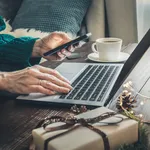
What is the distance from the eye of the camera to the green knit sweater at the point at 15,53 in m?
1.18

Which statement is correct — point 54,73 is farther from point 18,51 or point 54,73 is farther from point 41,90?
point 18,51

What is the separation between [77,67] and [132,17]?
3.10 ft

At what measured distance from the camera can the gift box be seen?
0.49m

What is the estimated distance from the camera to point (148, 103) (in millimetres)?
752

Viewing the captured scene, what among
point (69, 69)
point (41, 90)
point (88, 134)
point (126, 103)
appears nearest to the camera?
point (88, 134)

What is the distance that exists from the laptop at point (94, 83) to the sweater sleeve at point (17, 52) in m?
0.18

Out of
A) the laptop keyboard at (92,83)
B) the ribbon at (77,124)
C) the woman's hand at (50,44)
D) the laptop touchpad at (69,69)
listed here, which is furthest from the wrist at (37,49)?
the ribbon at (77,124)

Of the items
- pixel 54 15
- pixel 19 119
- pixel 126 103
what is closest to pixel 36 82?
pixel 19 119

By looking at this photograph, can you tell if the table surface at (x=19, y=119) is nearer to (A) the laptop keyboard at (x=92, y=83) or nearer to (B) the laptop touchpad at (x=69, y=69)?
(A) the laptop keyboard at (x=92, y=83)

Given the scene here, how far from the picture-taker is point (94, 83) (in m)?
0.88

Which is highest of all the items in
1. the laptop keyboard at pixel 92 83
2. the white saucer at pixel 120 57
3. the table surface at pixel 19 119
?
the laptop keyboard at pixel 92 83

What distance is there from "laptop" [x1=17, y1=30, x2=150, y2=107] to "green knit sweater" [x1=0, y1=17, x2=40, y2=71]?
0.18m

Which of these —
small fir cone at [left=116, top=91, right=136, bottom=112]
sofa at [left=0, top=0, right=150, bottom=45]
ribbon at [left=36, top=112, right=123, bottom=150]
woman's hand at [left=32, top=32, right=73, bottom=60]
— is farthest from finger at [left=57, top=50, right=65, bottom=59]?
sofa at [left=0, top=0, right=150, bottom=45]

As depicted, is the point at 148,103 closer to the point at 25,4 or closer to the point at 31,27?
the point at 31,27
